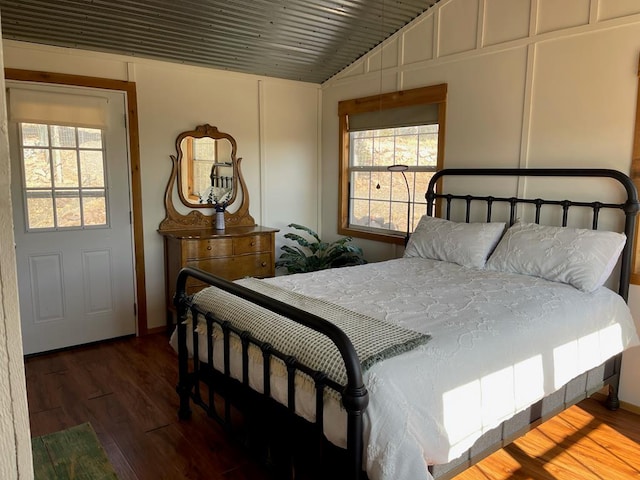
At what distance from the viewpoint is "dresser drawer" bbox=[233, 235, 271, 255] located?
4086 millimetres

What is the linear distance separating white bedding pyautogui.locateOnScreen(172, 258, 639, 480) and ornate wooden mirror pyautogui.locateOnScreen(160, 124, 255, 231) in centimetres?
172

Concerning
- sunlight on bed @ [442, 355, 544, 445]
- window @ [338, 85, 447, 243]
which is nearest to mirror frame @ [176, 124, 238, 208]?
window @ [338, 85, 447, 243]

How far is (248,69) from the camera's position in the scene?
14.2 feet

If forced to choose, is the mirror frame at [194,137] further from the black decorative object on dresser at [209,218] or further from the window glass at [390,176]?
the window glass at [390,176]

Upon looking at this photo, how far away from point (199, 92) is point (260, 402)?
2958 millimetres

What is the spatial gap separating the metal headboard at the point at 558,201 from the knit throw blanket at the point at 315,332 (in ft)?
5.49

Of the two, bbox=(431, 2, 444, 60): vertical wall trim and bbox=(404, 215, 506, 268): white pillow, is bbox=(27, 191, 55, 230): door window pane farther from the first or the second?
bbox=(431, 2, 444, 60): vertical wall trim

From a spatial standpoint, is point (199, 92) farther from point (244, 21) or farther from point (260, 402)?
point (260, 402)

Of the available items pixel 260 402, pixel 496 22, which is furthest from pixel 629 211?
pixel 260 402

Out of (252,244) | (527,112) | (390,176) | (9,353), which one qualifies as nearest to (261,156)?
(252,244)

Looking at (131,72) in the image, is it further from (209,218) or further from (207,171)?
(209,218)

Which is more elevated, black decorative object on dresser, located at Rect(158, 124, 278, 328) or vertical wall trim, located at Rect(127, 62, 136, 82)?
vertical wall trim, located at Rect(127, 62, 136, 82)

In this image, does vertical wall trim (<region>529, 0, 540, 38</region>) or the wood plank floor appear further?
vertical wall trim (<region>529, 0, 540, 38</region>)

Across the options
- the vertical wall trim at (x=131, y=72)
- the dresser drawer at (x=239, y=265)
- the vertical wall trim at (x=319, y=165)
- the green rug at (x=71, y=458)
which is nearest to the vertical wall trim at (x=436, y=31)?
the vertical wall trim at (x=319, y=165)
